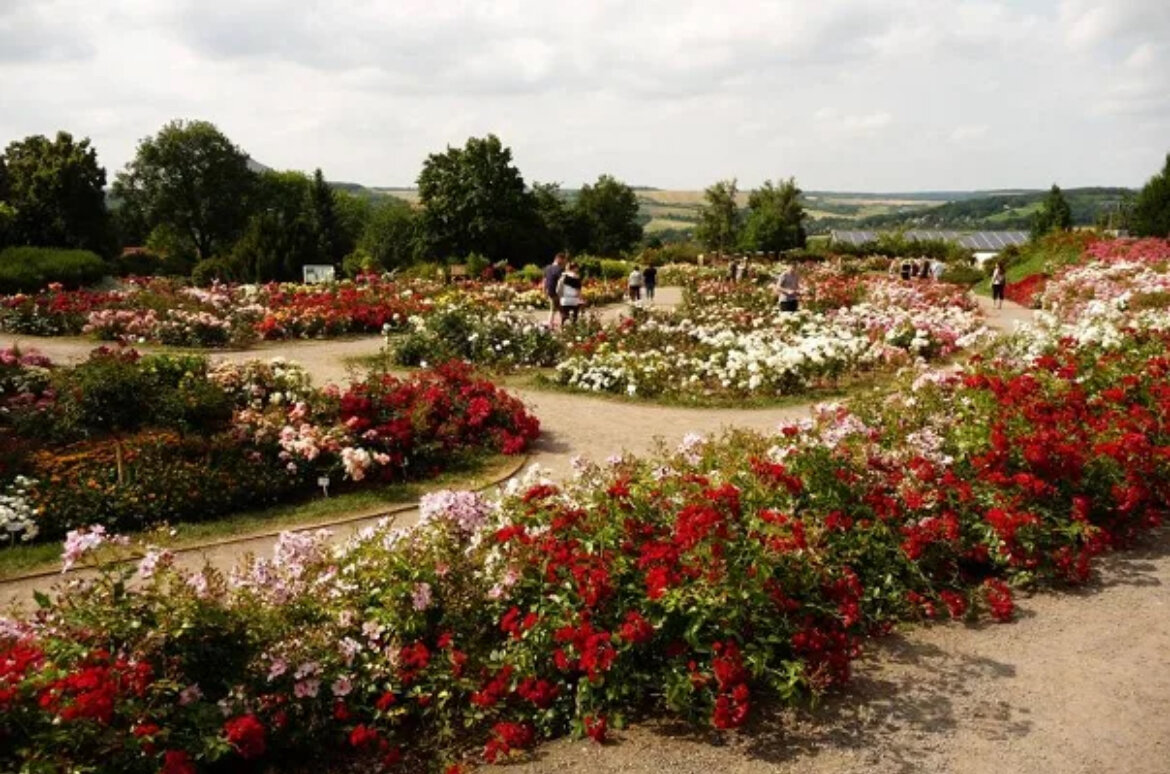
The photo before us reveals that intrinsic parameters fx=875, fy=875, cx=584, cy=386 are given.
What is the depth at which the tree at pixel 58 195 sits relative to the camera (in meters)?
48.5

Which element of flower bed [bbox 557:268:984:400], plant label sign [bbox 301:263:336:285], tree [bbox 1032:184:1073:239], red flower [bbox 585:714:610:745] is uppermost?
tree [bbox 1032:184:1073:239]

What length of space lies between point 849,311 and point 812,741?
16133 mm

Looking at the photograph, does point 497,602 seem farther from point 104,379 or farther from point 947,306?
point 947,306

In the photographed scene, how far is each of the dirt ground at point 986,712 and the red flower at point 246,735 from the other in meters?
1.20

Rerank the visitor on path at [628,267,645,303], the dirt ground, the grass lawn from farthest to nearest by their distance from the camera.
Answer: the visitor on path at [628,267,645,303]
the grass lawn
the dirt ground

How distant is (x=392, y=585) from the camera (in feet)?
16.0

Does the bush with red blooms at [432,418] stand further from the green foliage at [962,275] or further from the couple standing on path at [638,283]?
the green foliage at [962,275]

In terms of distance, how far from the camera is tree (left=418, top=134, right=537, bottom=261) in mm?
47250

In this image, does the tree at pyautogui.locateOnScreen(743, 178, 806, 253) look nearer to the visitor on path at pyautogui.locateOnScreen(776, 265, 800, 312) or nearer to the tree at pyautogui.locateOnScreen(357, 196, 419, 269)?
the tree at pyautogui.locateOnScreen(357, 196, 419, 269)

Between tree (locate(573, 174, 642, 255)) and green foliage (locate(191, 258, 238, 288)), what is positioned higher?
tree (locate(573, 174, 642, 255))

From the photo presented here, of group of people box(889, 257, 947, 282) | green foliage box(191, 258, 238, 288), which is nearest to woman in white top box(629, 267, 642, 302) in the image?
group of people box(889, 257, 947, 282)

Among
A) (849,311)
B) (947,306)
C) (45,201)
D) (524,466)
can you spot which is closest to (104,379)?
(524,466)

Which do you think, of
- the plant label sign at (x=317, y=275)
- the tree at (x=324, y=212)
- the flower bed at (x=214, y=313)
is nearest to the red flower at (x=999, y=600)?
the flower bed at (x=214, y=313)

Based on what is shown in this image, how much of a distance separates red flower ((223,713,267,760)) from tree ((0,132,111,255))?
5230 cm
